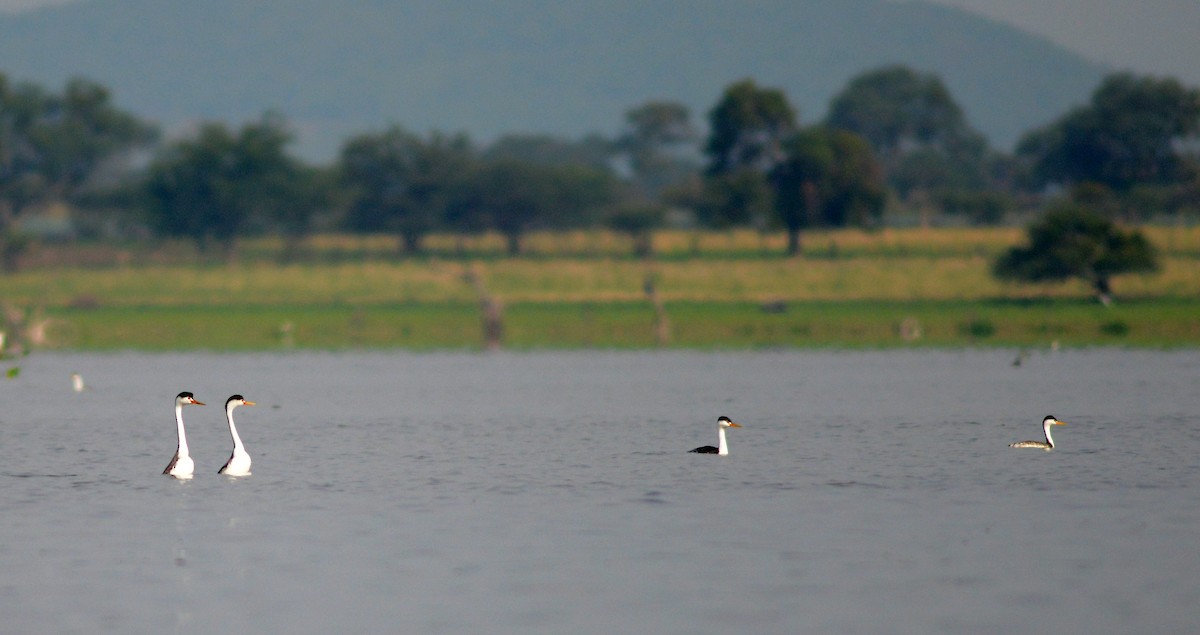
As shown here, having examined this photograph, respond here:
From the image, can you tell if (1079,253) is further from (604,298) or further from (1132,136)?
(1132,136)

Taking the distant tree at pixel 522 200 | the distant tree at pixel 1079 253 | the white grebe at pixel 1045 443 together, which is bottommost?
the white grebe at pixel 1045 443

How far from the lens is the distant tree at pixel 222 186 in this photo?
367ft

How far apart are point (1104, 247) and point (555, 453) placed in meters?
51.2

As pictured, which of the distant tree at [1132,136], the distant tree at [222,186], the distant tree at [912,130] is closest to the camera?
the distant tree at [222,186]

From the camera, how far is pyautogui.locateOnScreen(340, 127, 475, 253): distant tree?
117 m

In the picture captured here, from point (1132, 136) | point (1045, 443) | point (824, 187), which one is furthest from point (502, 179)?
point (1045, 443)

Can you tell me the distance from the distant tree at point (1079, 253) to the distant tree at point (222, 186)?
53440 millimetres

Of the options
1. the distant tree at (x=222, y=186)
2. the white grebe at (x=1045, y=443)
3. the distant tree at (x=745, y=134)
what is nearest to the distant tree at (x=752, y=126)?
the distant tree at (x=745, y=134)

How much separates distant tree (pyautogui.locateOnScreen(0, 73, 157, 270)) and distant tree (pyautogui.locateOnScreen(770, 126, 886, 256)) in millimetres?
57302

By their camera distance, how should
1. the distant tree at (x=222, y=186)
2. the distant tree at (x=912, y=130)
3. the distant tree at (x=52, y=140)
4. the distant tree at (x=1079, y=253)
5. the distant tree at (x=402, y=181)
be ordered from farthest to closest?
the distant tree at (x=912, y=130), the distant tree at (x=52, y=140), the distant tree at (x=402, y=181), the distant tree at (x=222, y=186), the distant tree at (x=1079, y=253)

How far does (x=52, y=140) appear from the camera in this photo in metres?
137

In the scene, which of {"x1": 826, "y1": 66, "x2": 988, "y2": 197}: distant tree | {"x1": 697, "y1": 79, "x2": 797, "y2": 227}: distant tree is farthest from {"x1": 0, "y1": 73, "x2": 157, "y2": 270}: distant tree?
{"x1": 826, "y1": 66, "x2": 988, "y2": 197}: distant tree

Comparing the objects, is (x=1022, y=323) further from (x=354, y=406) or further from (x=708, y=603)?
(x=708, y=603)

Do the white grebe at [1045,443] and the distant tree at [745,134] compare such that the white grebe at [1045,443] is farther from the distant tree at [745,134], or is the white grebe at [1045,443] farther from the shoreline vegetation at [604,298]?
the distant tree at [745,134]
